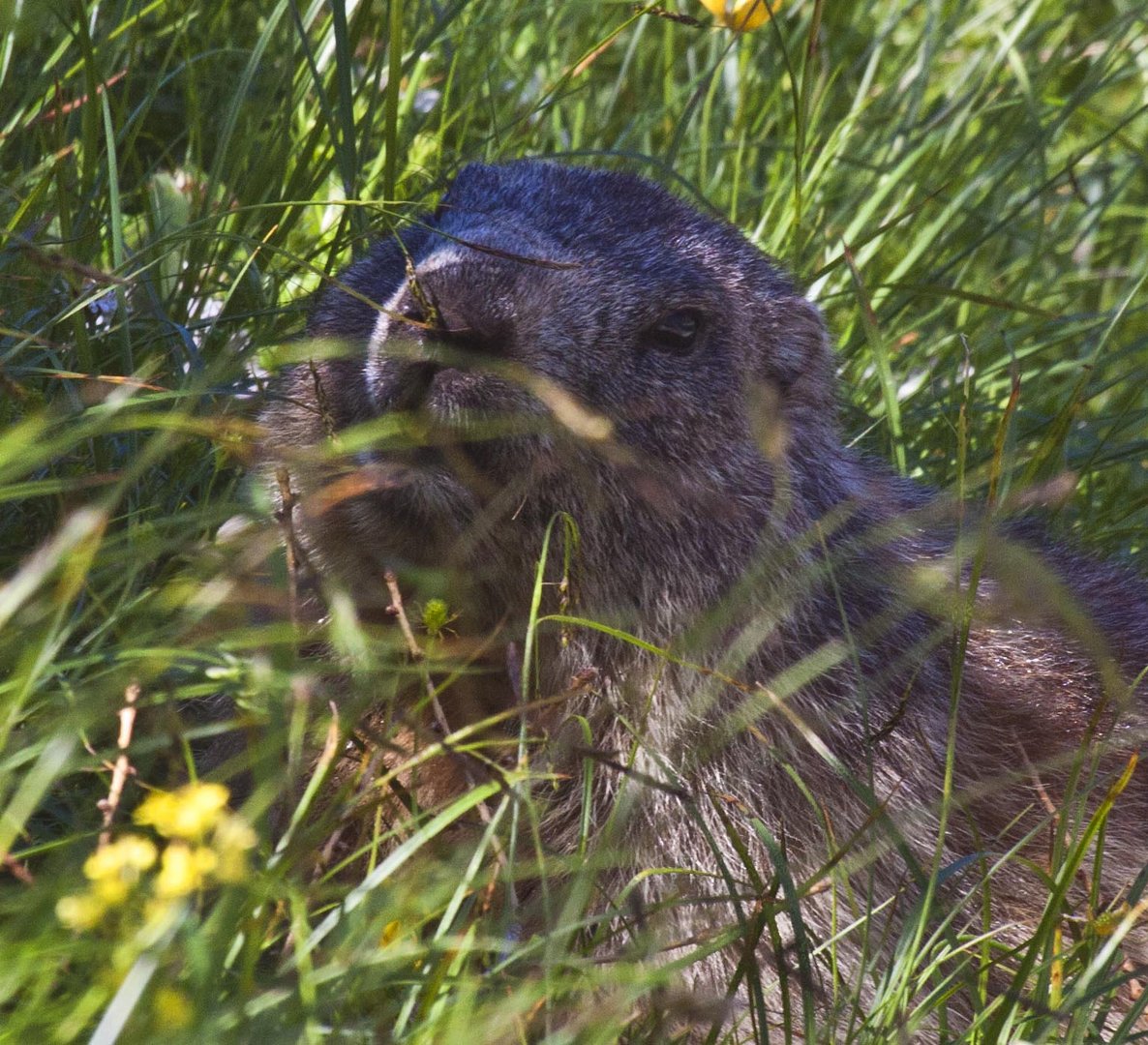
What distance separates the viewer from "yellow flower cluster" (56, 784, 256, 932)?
1.72 meters

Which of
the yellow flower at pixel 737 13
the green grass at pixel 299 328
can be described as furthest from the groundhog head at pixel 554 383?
the yellow flower at pixel 737 13

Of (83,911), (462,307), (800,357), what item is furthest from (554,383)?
(83,911)

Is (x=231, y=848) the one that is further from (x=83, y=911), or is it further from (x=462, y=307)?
(x=462, y=307)

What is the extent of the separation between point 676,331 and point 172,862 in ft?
6.89

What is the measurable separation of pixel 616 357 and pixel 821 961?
1.38m

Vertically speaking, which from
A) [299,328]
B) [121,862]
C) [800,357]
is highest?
[800,357]

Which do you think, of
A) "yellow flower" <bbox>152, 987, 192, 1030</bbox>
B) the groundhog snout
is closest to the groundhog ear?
the groundhog snout

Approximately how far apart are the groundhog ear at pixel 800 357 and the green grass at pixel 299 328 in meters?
0.19

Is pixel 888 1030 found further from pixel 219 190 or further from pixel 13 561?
pixel 219 190

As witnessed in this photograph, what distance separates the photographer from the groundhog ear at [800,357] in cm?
396

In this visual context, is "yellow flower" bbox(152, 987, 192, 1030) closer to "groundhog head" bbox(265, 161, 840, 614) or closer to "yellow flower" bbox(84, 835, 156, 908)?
"yellow flower" bbox(84, 835, 156, 908)

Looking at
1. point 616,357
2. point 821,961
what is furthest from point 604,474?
point 821,961

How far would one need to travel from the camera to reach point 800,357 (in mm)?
4043

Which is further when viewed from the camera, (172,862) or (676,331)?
(676,331)
